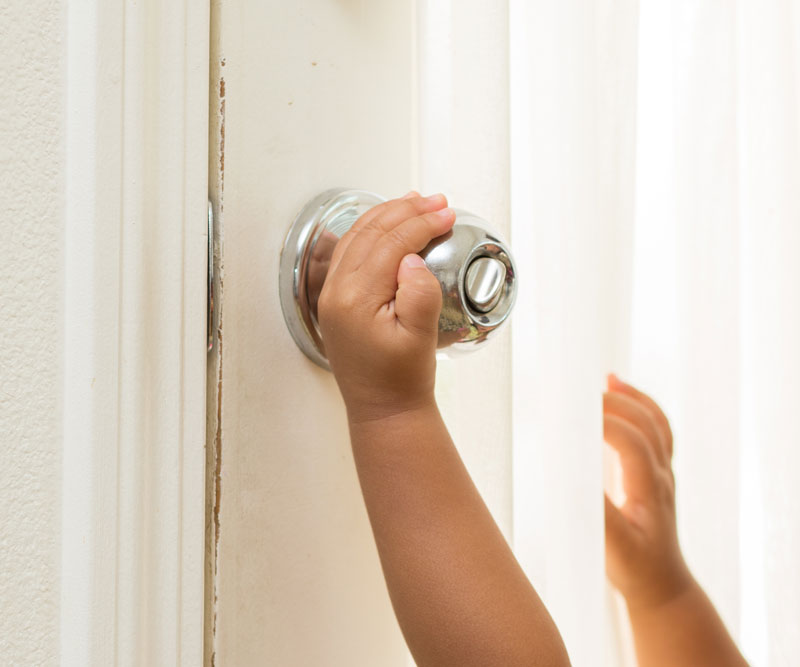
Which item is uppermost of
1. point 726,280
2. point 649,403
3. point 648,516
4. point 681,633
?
point 726,280

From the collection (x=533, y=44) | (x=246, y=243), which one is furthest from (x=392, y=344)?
(x=533, y=44)

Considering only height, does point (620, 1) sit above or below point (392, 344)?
above

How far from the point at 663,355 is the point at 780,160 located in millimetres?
200

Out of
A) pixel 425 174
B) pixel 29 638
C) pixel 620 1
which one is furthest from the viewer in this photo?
pixel 620 1

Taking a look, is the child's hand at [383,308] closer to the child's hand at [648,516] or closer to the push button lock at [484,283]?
the push button lock at [484,283]

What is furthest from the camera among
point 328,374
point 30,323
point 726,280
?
point 726,280

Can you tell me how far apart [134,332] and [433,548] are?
0.16m

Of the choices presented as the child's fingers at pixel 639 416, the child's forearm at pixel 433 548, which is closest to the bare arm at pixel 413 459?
the child's forearm at pixel 433 548

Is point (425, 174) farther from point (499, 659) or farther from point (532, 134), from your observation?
point (499, 659)

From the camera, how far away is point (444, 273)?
314 mm

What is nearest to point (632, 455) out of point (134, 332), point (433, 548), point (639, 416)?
point (639, 416)

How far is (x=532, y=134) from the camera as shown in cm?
55

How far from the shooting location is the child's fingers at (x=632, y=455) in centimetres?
63

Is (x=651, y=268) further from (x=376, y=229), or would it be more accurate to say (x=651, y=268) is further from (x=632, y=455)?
(x=376, y=229)
